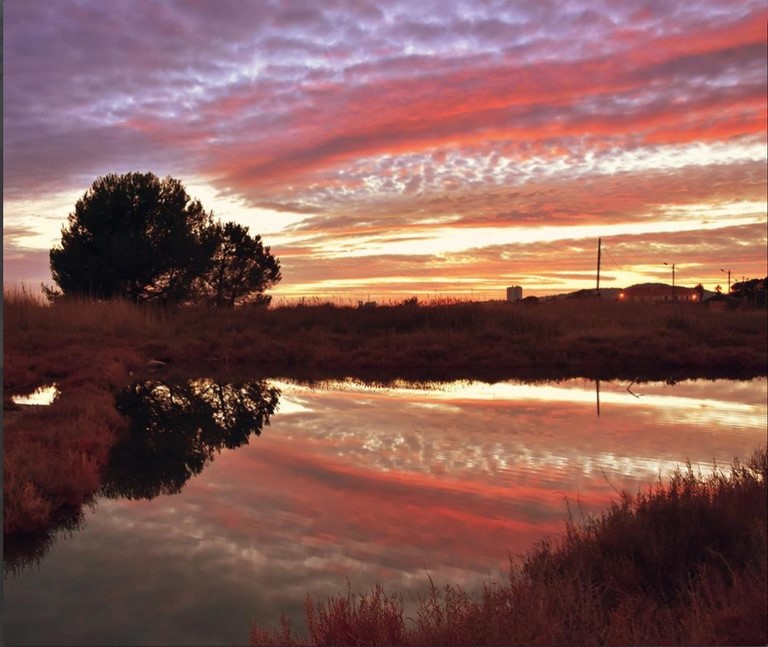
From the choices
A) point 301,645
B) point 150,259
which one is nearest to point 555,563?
point 301,645

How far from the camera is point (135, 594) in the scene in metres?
4.60

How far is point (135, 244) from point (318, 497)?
24.7 m

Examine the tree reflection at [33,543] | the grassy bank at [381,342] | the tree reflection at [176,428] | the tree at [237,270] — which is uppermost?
the tree at [237,270]

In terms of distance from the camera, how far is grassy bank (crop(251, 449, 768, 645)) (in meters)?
3.07

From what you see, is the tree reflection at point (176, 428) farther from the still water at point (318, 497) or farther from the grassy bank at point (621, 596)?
the grassy bank at point (621, 596)

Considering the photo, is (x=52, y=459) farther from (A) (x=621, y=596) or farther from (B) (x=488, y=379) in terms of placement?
(B) (x=488, y=379)

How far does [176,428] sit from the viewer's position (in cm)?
1052

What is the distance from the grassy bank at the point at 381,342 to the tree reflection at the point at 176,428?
2.16m

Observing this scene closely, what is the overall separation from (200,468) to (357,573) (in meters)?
→ 3.77

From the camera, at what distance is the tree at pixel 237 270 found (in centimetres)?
3647

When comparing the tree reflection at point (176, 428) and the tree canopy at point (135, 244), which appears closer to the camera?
the tree reflection at point (176, 428)

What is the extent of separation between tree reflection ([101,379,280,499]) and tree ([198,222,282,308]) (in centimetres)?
2134

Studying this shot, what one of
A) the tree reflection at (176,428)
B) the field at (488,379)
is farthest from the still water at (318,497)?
the field at (488,379)

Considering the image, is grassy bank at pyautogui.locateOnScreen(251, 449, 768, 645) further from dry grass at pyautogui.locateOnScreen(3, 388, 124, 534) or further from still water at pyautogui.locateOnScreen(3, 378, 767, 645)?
dry grass at pyautogui.locateOnScreen(3, 388, 124, 534)
